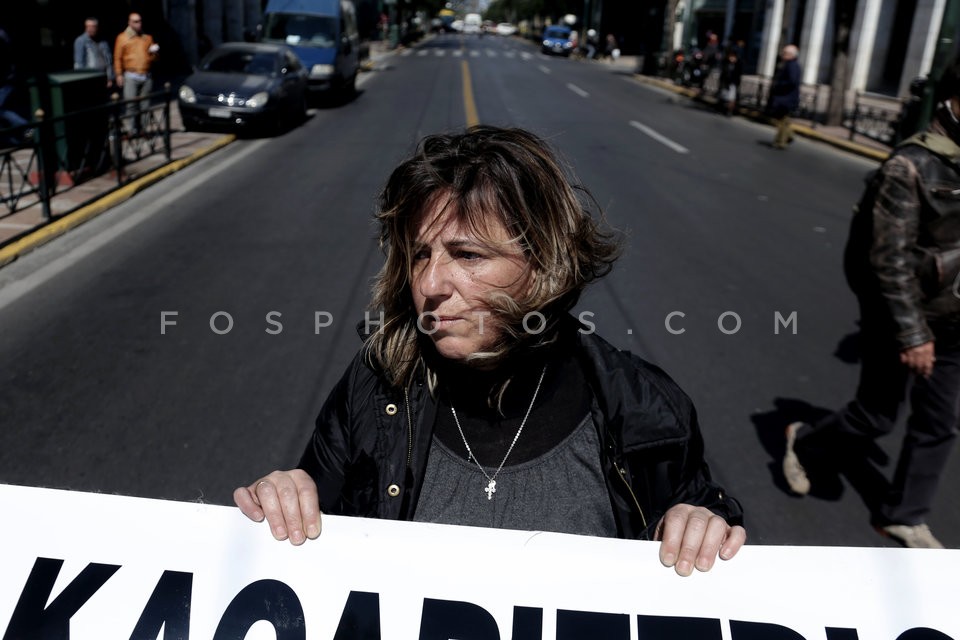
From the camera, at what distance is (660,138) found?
57.6ft

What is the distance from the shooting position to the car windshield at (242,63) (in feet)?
55.7

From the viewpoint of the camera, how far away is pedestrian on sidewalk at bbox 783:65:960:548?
3377mm

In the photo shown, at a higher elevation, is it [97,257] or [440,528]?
[440,528]

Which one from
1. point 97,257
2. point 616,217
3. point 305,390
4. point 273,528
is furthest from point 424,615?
point 616,217

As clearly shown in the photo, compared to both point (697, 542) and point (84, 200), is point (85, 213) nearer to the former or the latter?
point (84, 200)

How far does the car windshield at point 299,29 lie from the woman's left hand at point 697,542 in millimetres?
23036

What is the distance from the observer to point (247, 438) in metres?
4.53

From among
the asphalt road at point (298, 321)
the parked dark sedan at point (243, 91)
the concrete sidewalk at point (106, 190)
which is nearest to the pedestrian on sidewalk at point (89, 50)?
the parked dark sedan at point (243, 91)

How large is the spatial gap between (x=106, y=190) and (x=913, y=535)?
9.64m

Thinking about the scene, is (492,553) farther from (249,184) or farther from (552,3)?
(552,3)

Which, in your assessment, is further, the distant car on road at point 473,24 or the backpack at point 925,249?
the distant car on road at point 473,24

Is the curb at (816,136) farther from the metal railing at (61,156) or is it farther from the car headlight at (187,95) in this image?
the car headlight at (187,95)

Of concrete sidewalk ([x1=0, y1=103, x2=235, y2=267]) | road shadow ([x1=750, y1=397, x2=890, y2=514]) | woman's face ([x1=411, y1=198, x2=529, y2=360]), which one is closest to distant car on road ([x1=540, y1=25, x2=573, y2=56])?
concrete sidewalk ([x1=0, y1=103, x2=235, y2=267])

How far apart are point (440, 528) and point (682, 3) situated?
5566 centimetres
